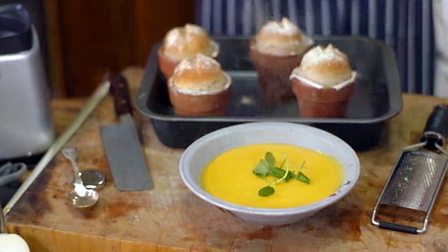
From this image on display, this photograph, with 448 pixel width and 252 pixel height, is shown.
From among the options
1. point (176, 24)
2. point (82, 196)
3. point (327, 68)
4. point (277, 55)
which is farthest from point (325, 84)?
point (176, 24)

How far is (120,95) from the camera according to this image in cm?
124

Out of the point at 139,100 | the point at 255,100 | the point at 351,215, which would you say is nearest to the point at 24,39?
the point at 139,100

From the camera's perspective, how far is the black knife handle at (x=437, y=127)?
1117 mm

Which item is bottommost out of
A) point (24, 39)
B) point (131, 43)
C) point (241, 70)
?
point (131, 43)

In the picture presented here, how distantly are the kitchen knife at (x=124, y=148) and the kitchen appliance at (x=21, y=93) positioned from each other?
9 centimetres

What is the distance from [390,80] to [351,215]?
10.8 inches

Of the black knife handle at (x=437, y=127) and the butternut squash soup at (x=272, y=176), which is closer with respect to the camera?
the butternut squash soup at (x=272, y=176)

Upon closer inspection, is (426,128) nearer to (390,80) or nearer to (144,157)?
(390,80)

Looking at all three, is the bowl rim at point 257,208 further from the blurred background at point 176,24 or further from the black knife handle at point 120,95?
the blurred background at point 176,24

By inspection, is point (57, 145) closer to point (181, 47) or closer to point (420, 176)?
point (181, 47)

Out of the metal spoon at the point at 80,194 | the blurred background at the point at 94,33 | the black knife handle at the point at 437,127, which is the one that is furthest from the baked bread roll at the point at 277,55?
the blurred background at the point at 94,33

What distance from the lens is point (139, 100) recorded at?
1.16 m

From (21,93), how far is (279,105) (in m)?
0.35

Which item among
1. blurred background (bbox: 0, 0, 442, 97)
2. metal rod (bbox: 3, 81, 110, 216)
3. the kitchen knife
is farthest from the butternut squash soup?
blurred background (bbox: 0, 0, 442, 97)
